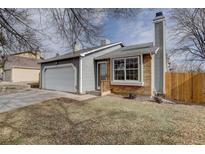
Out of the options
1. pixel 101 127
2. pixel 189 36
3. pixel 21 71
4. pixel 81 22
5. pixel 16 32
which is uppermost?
pixel 189 36

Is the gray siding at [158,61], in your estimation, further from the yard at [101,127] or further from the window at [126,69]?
the yard at [101,127]

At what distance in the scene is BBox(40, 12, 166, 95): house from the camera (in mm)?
11062

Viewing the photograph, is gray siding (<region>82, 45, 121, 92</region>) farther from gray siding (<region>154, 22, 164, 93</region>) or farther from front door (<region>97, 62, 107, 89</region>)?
gray siding (<region>154, 22, 164, 93</region>)

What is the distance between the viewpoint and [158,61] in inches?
464

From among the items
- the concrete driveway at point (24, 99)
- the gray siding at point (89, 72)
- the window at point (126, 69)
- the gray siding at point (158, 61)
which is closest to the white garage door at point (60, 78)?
the gray siding at point (89, 72)

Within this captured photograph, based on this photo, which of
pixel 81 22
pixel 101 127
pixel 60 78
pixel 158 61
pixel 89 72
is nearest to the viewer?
pixel 101 127

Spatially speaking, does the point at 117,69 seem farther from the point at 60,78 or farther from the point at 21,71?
the point at 21,71

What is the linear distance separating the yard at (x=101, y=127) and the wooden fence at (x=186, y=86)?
392 centimetres

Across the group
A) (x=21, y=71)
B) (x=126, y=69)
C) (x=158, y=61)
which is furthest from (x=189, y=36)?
(x=21, y=71)

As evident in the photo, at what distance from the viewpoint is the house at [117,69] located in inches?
436

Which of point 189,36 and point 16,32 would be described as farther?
point 189,36

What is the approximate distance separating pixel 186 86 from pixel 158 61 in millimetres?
2436

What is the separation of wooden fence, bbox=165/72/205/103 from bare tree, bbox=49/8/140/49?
6442 millimetres
